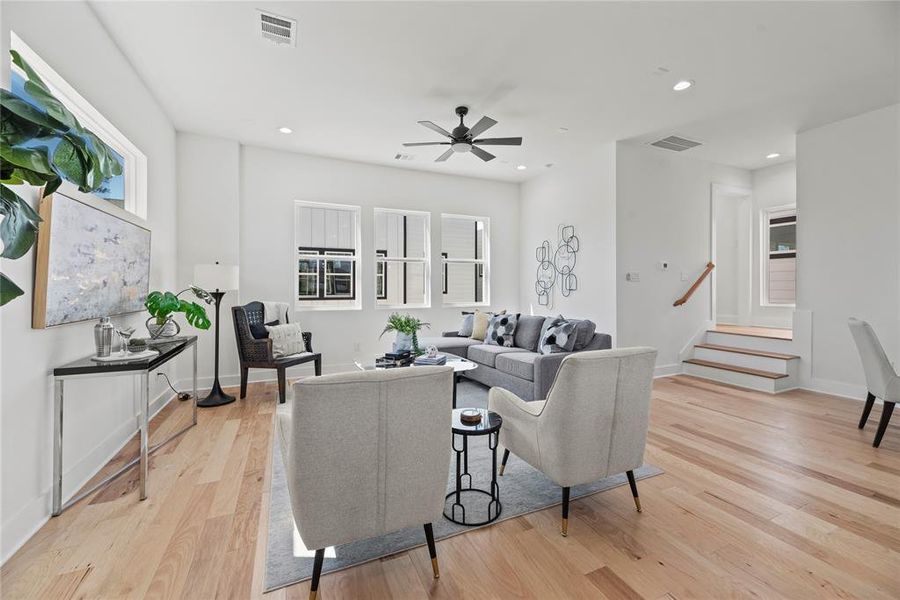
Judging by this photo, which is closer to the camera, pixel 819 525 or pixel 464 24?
pixel 819 525

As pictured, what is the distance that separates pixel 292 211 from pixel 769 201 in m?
7.19

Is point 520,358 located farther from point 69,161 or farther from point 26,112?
point 26,112

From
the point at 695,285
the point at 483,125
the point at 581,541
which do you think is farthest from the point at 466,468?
the point at 695,285

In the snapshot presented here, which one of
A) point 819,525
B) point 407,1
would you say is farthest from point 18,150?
point 819,525

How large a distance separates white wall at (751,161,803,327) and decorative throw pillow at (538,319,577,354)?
171 inches

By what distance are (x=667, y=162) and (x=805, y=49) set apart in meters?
2.48

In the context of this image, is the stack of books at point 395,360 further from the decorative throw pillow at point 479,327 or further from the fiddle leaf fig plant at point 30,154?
the fiddle leaf fig plant at point 30,154

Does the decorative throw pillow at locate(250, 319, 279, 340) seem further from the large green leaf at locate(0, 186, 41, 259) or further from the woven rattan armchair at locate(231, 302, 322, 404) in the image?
the large green leaf at locate(0, 186, 41, 259)

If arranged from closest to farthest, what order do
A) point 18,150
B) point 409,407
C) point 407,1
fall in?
point 18,150
point 409,407
point 407,1

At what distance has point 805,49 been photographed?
307cm

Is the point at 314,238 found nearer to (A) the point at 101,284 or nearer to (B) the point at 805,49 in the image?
(A) the point at 101,284

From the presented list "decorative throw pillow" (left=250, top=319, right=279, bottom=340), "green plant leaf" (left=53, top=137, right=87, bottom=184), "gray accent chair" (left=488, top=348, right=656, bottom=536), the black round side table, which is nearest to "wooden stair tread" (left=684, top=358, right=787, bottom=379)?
"gray accent chair" (left=488, top=348, right=656, bottom=536)

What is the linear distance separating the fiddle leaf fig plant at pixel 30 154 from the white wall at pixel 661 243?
5098 mm

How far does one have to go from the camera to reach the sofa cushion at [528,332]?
4.79m
